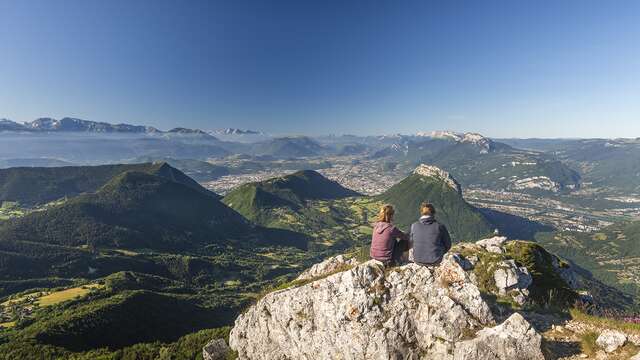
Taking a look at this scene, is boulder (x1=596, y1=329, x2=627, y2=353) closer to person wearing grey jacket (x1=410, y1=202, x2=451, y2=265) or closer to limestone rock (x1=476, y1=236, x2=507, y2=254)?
person wearing grey jacket (x1=410, y1=202, x2=451, y2=265)

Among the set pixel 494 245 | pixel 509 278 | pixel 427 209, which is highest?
pixel 427 209

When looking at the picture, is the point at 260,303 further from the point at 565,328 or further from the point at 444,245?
the point at 565,328

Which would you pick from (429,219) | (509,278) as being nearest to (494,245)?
(509,278)

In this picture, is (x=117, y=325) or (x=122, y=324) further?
(x=122, y=324)

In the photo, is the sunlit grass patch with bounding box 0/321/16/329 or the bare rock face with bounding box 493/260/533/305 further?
the sunlit grass patch with bounding box 0/321/16/329

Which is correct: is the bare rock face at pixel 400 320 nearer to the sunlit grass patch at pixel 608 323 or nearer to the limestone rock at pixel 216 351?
the sunlit grass patch at pixel 608 323

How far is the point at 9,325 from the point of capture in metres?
179

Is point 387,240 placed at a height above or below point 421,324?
above

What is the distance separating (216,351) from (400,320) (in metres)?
32.0

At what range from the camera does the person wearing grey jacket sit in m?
26.8

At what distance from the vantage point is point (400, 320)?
2880cm

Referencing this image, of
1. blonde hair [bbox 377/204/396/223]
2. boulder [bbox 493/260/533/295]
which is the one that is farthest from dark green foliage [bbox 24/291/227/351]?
blonde hair [bbox 377/204/396/223]

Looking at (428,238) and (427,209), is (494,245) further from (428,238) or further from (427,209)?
(427,209)

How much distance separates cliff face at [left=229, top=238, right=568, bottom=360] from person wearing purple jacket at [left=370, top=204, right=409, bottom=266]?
1320 millimetres
